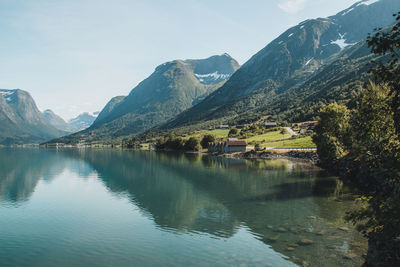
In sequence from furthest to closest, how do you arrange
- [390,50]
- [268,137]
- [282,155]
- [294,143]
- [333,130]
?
[268,137] → [294,143] → [282,155] → [333,130] → [390,50]

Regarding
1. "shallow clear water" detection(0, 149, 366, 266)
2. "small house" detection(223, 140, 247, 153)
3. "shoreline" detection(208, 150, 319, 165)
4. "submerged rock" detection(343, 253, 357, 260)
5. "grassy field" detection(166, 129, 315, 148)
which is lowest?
"shallow clear water" detection(0, 149, 366, 266)

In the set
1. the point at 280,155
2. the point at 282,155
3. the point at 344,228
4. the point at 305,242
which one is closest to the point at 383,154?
the point at 305,242

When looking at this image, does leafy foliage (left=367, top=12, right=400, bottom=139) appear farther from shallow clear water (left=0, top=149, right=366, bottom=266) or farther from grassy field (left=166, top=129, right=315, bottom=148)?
grassy field (left=166, top=129, right=315, bottom=148)

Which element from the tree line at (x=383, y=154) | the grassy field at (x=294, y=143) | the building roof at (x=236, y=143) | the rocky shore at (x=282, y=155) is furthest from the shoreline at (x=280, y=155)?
the tree line at (x=383, y=154)

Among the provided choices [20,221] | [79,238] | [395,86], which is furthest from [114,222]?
[395,86]

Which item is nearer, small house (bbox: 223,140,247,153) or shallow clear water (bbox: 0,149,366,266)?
shallow clear water (bbox: 0,149,366,266)

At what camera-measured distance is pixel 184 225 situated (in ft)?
127

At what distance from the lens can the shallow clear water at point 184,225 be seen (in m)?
28.0

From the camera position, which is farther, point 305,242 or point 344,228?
point 344,228

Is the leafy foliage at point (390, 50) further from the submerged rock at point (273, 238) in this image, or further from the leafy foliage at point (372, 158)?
the submerged rock at point (273, 238)

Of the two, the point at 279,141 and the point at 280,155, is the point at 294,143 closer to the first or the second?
the point at 279,141

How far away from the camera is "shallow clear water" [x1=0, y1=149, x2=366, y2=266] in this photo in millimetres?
27969

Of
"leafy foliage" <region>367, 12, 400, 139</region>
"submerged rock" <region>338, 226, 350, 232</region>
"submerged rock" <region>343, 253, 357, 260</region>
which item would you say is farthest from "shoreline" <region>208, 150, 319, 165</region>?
"leafy foliage" <region>367, 12, 400, 139</region>

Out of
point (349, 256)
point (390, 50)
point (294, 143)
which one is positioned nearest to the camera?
point (390, 50)
